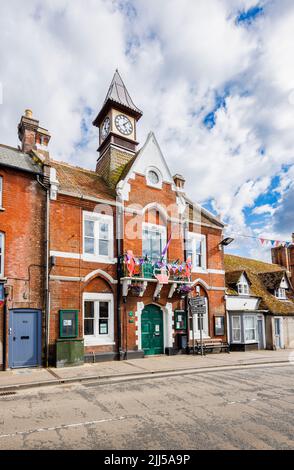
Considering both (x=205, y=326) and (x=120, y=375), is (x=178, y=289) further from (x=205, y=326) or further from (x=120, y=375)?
(x=120, y=375)

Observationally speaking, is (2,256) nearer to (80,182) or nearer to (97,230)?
(97,230)

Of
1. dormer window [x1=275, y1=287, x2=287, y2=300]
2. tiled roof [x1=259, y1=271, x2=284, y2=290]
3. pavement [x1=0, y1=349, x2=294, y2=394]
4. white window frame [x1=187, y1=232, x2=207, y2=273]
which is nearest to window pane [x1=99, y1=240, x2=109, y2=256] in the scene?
pavement [x1=0, y1=349, x2=294, y2=394]

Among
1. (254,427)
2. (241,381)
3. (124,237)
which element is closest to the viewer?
(254,427)

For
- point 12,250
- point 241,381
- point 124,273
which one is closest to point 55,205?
point 12,250

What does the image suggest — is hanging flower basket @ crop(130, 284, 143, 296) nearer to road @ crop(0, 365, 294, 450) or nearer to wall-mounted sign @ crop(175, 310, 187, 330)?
wall-mounted sign @ crop(175, 310, 187, 330)

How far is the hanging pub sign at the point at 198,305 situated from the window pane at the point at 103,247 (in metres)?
5.34

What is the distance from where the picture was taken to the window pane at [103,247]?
16828mm

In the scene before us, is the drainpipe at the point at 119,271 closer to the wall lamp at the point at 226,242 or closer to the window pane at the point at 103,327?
the window pane at the point at 103,327

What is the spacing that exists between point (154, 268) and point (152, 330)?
3342mm

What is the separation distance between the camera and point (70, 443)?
5895 mm

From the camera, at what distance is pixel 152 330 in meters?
17.6

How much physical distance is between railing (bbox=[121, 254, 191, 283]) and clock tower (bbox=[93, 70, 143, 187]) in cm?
534
